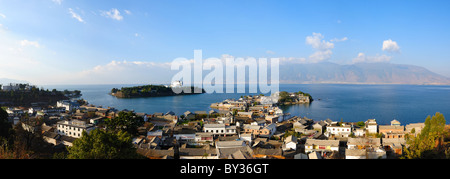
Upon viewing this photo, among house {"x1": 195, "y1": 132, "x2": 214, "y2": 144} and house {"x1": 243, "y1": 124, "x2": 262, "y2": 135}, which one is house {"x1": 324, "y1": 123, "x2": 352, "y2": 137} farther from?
house {"x1": 195, "y1": 132, "x2": 214, "y2": 144}

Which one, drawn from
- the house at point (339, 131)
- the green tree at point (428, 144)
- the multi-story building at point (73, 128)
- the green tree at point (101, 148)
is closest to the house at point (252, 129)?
the house at point (339, 131)

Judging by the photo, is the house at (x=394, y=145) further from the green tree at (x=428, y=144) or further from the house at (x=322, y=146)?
the house at (x=322, y=146)

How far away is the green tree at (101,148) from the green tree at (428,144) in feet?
19.8

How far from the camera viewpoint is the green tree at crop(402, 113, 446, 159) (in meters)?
5.20

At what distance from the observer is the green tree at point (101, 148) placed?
154 inches

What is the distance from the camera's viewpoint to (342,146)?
767 centimetres

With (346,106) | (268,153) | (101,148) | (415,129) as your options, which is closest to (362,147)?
(268,153)

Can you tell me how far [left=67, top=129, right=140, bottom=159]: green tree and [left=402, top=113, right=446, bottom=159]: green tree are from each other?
237 inches

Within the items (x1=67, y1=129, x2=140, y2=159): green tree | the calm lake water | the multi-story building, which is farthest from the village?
the calm lake water
